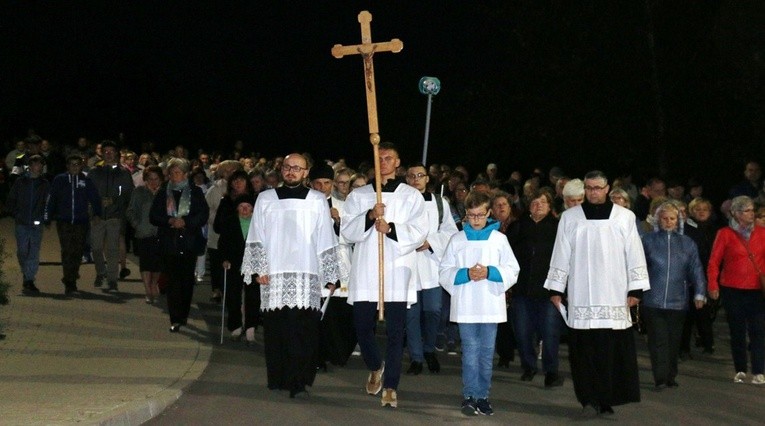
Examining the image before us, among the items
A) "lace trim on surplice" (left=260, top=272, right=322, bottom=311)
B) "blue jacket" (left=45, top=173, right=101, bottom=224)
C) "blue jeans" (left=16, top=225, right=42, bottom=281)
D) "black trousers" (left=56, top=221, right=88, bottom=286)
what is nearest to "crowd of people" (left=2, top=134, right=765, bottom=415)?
"lace trim on surplice" (left=260, top=272, right=322, bottom=311)

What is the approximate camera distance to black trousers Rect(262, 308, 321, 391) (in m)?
11.7

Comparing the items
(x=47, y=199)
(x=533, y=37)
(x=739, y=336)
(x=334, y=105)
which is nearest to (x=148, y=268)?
(x=47, y=199)

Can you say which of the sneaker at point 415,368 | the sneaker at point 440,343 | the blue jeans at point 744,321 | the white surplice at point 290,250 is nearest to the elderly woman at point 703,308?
the blue jeans at point 744,321

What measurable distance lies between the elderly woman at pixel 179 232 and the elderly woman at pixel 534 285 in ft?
13.9

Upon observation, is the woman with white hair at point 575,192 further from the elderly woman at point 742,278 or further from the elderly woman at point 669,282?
the elderly woman at point 742,278

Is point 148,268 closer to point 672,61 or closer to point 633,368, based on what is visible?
point 633,368

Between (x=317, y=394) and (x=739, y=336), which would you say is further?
(x=739, y=336)

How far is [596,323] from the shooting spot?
11.1m

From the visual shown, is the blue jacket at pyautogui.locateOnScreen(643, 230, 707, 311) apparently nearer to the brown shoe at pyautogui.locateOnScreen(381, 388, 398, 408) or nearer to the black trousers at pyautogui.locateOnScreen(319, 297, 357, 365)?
the black trousers at pyautogui.locateOnScreen(319, 297, 357, 365)

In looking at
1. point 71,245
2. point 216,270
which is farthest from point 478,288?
point 71,245

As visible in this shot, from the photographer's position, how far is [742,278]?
13.5m

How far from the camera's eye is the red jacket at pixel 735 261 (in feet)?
44.1

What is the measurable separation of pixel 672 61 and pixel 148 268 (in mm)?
16074

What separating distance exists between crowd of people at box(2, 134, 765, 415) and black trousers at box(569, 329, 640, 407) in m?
0.01
